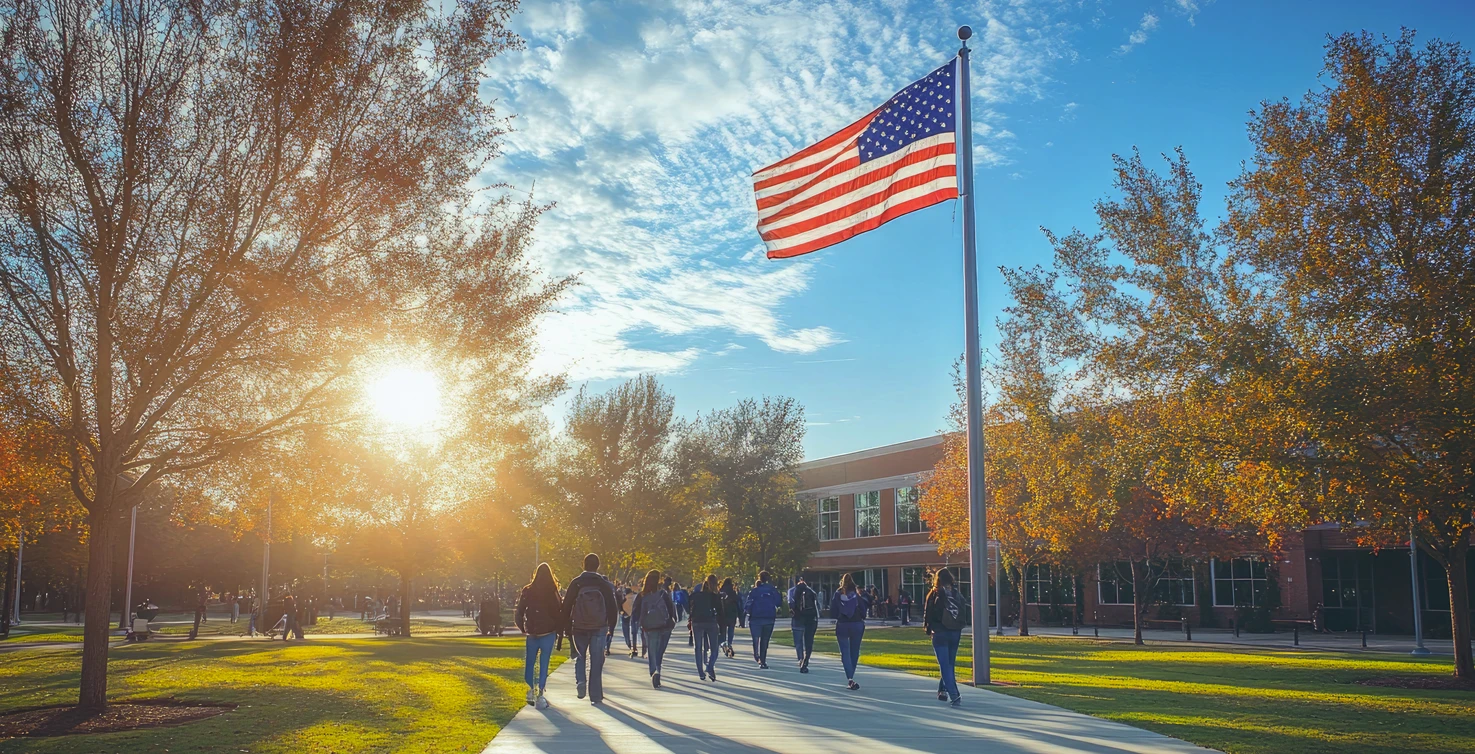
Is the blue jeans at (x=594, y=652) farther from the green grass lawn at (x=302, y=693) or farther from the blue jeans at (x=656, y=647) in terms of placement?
the blue jeans at (x=656, y=647)

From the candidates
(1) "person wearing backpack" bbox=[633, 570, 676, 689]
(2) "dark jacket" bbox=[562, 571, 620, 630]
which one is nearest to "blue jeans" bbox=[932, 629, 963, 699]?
(2) "dark jacket" bbox=[562, 571, 620, 630]

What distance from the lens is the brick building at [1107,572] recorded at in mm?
43156

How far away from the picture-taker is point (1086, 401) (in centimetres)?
2733

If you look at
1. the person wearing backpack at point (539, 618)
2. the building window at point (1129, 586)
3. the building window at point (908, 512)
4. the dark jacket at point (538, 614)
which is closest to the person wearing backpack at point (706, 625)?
the person wearing backpack at point (539, 618)

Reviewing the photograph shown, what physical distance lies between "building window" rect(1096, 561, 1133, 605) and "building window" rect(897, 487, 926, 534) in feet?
41.9

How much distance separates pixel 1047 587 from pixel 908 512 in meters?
11.7

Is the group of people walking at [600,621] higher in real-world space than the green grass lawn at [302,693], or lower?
higher

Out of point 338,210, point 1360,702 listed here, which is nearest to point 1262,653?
point 1360,702

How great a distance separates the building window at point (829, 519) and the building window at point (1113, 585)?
2317 centimetres

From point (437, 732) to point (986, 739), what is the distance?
5.52 metres

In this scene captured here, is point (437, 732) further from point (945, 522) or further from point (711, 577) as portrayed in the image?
point (945, 522)

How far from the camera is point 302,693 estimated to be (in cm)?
1556

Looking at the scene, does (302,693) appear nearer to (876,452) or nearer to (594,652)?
(594,652)

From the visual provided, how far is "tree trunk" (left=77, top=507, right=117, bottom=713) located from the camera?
42.0ft
